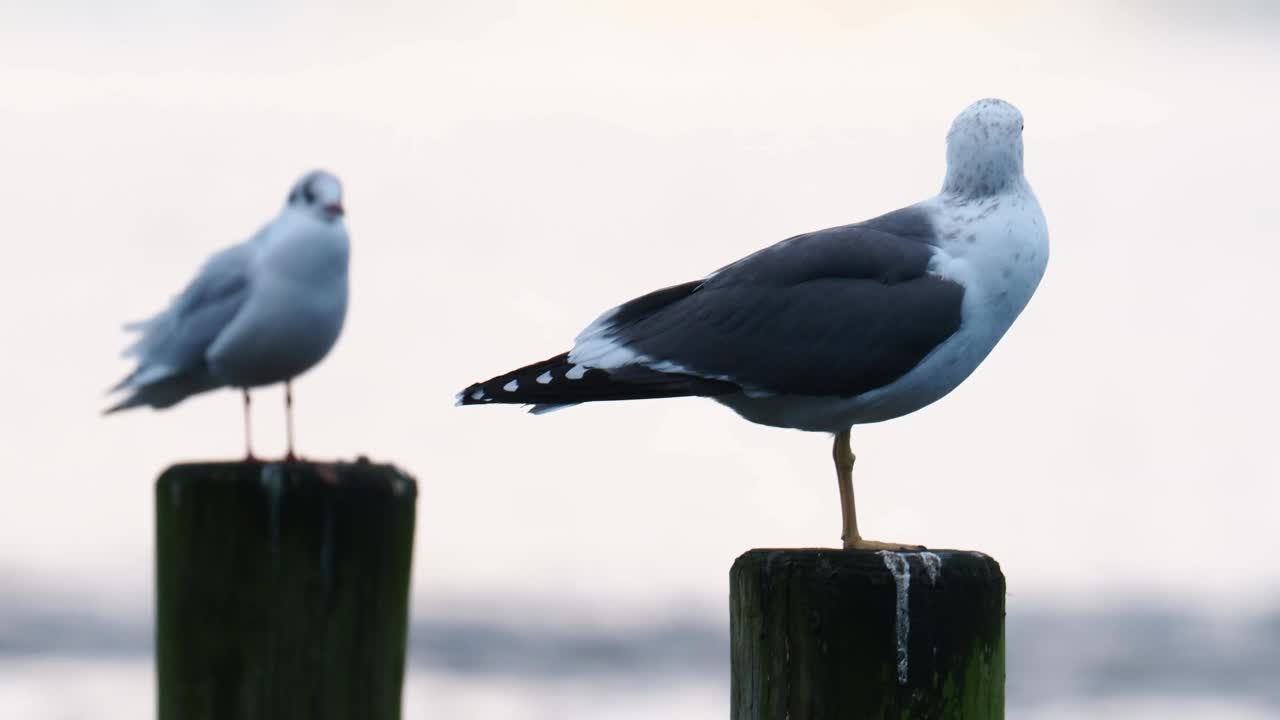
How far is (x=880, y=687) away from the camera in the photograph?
11.7 feet

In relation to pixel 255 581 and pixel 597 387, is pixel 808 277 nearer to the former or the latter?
pixel 597 387

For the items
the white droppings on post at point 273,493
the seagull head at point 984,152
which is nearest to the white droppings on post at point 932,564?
the white droppings on post at point 273,493

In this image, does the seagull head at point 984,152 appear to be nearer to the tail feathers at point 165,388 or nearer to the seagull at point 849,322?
the seagull at point 849,322

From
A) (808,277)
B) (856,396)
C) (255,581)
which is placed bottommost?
(255,581)

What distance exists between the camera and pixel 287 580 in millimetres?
3109

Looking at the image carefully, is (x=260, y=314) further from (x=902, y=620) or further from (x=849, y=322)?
(x=849, y=322)

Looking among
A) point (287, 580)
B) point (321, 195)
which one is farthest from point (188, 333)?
point (287, 580)

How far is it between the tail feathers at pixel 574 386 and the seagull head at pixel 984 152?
111 cm

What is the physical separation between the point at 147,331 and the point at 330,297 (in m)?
0.82

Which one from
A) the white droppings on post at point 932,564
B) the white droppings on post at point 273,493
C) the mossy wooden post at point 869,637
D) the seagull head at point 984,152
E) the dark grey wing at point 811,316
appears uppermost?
the seagull head at point 984,152

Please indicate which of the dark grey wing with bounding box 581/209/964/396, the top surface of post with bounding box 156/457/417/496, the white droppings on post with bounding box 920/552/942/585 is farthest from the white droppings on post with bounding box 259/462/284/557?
the dark grey wing with bounding box 581/209/964/396

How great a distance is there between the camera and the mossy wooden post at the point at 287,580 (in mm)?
3113

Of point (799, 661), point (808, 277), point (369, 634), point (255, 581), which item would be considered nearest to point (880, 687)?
point (799, 661)

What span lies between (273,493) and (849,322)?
9.27ft
